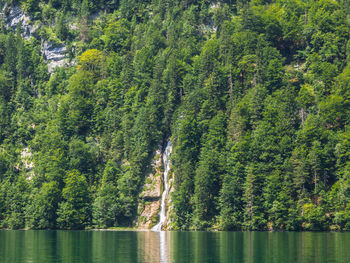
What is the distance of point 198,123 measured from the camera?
145 metres

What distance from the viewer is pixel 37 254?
6388 centimetres

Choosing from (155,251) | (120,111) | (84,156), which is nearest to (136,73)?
(120,111)

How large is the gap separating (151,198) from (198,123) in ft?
76.0

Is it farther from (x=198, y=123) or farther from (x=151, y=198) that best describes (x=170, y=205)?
(x=198, y=123)

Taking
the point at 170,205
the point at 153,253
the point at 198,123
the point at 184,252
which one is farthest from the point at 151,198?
the point at 153,253

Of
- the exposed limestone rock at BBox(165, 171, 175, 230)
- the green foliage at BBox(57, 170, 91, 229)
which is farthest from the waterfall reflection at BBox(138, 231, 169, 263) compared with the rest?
the green foliage at BBox(57, 170, 91, 229)

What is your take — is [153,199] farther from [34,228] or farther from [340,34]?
[340,34]

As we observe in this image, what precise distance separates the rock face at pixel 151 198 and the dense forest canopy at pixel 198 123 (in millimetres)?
2265

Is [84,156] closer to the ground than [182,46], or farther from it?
closer to the ground

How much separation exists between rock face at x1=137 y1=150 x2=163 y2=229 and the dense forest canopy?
2265mm

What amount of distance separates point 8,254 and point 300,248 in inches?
1400

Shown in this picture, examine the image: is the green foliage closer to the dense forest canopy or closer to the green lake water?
the dense forest canopy

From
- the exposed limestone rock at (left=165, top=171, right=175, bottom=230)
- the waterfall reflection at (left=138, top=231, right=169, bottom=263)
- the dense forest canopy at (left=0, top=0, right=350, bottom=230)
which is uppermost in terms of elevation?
the dense forest canopy at (left=0, top=0, right=350, bottom=230)

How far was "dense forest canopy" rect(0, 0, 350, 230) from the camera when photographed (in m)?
124
